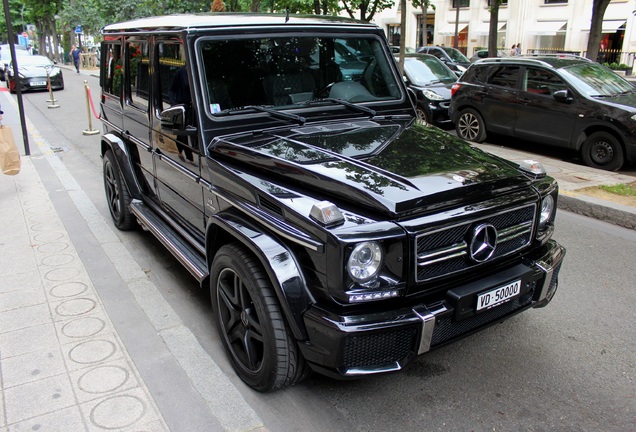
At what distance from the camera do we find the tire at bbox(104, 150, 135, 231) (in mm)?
A: 5586

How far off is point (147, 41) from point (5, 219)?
3221 millimetres

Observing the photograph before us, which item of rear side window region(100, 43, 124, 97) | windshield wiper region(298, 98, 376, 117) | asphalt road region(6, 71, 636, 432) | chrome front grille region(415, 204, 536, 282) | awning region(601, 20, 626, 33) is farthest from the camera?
awning region(601, 20, 626, 33)

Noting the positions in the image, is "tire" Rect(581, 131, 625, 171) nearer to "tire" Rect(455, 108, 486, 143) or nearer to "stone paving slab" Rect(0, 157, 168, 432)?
"tire" Rect(455, 108, 486, 143)

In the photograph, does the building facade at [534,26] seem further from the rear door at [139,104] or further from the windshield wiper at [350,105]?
the windshield wiper at [350,105]

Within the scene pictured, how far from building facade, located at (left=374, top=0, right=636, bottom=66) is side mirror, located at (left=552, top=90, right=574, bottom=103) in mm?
25298

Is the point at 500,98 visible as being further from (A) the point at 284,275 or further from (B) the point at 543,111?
(A) the point at 284,275

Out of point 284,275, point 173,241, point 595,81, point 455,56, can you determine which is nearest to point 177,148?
point 173,241

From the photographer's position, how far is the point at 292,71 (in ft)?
13.0

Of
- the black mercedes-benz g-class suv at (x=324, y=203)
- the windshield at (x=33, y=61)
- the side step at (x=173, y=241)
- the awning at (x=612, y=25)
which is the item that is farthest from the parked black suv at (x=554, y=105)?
the awning at (x=612, y=25)

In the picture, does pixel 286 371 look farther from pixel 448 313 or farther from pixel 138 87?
pixel 138 87

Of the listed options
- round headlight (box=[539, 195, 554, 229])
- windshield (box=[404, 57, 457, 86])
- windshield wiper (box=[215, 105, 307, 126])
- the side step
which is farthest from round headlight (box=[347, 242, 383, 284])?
windshield (box=[404, 57, 457, 86])

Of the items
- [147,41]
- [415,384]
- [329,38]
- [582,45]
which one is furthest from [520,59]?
[582,45]

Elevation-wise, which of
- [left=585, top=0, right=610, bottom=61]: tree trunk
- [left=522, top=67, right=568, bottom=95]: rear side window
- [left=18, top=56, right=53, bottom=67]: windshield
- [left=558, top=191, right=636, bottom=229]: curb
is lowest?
[left=558, top=191, right=636, bottom=229]: curb

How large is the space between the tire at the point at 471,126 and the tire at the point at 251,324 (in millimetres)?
8181
